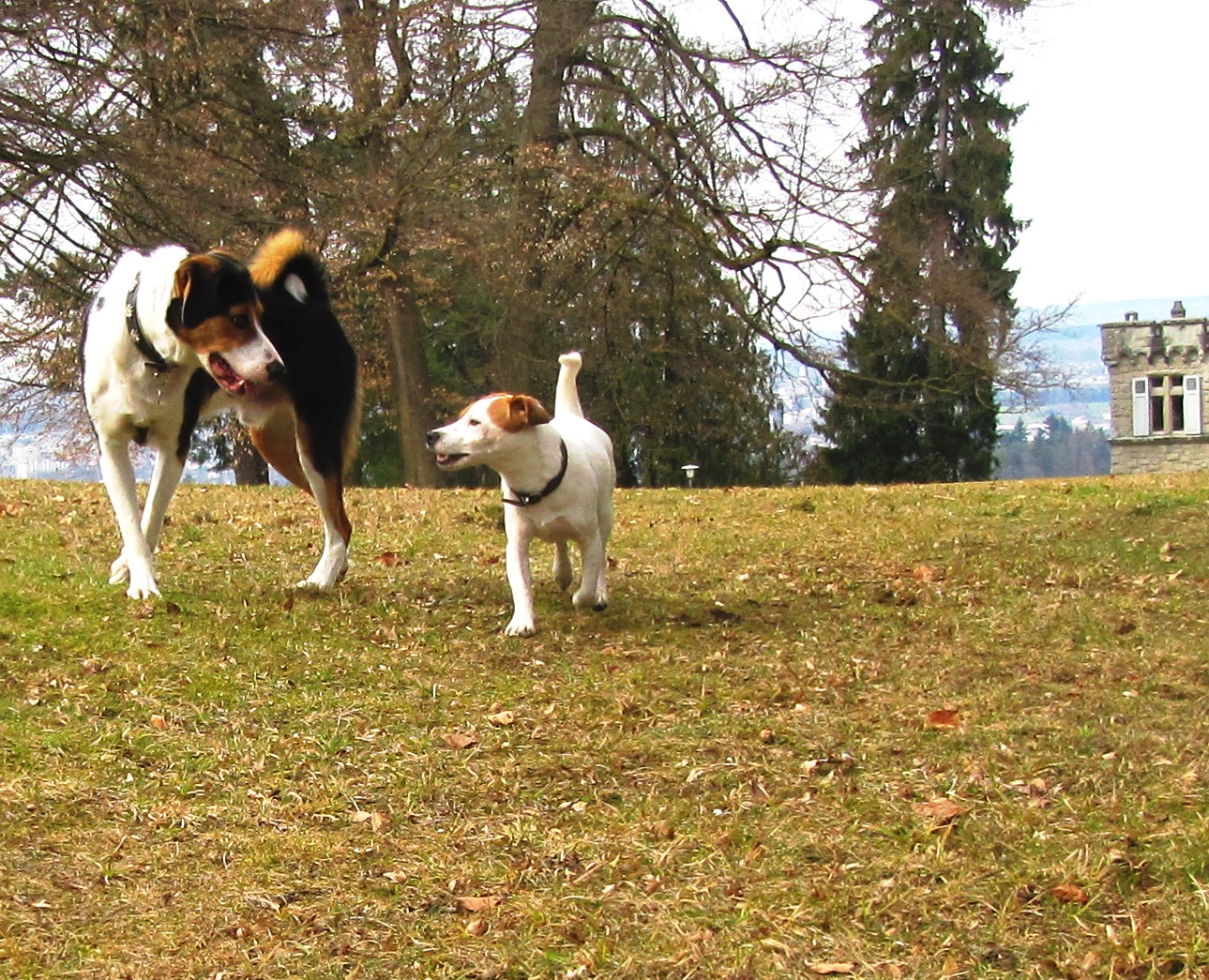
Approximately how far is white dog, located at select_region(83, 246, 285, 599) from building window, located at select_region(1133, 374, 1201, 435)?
75593 millimetres

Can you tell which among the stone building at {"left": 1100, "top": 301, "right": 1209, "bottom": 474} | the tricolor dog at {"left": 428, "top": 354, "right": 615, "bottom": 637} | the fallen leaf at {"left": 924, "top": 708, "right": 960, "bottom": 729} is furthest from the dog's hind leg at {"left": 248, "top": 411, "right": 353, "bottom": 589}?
the stone building at {"left": 1100, "top": 301, "right": 1209, "bottom": 474}

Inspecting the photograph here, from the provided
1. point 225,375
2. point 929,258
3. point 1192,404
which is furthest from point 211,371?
point 1192,404

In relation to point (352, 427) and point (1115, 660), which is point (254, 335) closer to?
point (352, 427)

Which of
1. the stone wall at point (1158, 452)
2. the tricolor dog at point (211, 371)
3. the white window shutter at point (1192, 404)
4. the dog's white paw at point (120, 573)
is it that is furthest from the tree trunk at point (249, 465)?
the white window shutter at point (1192, 404)

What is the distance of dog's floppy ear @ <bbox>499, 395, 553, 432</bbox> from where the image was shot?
277 inches

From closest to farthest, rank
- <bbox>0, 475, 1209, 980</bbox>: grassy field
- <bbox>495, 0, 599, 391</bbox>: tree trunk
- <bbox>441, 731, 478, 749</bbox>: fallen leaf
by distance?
<bbox>0, 475, 1209, 980</bbox>: grassy field, <bbox>441, 731, 478, 749</bbox>: fallen leaf, <bbox>495, 0, 599, 391</bbox>: tree trunk

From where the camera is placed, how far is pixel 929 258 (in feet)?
74.5

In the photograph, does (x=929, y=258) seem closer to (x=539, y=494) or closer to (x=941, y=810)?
(x=539, y=494)

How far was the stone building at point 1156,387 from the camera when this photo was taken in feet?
250

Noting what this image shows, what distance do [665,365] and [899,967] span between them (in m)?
23.8

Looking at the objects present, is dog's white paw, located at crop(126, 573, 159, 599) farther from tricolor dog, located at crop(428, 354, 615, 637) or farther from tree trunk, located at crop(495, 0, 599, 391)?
tree trunk, located at crop(495, 0, 599, 391)

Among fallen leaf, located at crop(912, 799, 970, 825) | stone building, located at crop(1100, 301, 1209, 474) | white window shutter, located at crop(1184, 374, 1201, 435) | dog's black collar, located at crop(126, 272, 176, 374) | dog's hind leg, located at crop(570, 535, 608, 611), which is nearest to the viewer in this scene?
fallen leaf, located at crop(912, 799, 970, 825)

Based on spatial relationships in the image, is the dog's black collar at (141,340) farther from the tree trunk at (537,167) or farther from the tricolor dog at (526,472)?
the tree trunk at (537,167)

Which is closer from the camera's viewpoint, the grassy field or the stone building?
the grassy field
